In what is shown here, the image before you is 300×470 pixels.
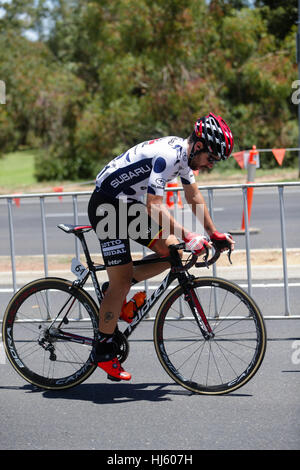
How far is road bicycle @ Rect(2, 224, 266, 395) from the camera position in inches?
193

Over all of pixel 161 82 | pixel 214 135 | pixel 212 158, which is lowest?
pixel 212 158

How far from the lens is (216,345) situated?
5.44 metres

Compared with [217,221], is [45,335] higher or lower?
higher

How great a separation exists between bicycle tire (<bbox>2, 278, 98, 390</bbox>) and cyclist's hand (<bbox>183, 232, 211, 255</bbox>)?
0.80 m

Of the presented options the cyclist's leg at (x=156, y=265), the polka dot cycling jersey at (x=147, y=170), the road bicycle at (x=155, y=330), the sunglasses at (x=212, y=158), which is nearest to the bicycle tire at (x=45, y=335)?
the road bicycle at (x=155, y=330)

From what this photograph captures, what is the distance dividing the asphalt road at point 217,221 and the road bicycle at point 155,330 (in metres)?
1.67

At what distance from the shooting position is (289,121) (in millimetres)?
29938

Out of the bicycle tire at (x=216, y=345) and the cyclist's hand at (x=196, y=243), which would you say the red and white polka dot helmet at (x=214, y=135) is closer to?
the cyclist's hand at (x=196, y=243)

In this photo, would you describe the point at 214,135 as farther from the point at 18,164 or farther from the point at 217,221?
the point at 18,164

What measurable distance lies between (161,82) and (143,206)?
22.3 m

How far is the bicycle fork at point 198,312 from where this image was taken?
16.2 feet

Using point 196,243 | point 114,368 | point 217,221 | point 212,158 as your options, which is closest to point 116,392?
point 114,368

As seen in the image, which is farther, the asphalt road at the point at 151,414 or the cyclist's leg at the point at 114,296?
the cyclist's leg at the point at 114,296
